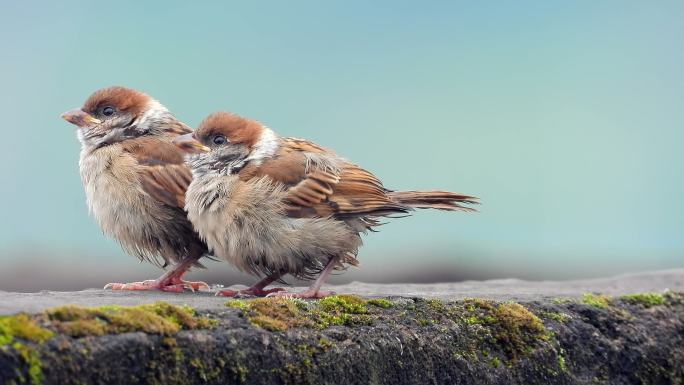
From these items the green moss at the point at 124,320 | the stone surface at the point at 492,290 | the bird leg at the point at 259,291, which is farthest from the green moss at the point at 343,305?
the bird leg at the point at 259,291

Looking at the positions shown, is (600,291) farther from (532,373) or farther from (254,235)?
(254,235)

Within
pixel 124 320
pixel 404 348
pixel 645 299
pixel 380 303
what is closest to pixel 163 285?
pixel 380 303

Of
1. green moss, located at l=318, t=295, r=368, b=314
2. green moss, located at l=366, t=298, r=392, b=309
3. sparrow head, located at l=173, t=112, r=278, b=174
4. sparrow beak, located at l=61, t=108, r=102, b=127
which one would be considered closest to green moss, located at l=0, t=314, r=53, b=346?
green moss, located at l=318, t=295, r=368, b=314

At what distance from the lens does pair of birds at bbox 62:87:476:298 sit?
16.9 feet

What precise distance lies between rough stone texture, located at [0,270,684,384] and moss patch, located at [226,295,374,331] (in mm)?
34

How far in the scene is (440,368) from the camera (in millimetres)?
4242

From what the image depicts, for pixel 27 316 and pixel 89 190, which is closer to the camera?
pixel 27 316

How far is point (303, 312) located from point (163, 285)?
2.08 m

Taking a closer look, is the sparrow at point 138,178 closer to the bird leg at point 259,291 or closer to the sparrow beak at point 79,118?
the sparrow beak at point 79,118

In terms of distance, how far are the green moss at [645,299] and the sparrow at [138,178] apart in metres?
2.50

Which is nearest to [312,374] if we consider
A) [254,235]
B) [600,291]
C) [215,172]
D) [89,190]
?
[254,235]

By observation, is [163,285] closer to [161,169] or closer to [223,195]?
[161,169]

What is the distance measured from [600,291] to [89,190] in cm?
336

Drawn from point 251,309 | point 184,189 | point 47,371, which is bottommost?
point 47,371
